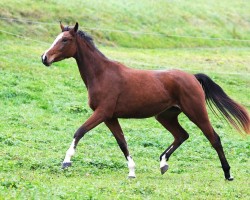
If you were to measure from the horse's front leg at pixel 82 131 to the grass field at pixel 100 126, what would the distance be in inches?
11.4

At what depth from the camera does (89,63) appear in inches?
487

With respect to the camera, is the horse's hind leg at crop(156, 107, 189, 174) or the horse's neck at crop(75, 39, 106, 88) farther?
the horse's hind leg at crop(156, 107, 189, 174)

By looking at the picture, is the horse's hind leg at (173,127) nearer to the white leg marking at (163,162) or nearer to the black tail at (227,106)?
the white leg marking at (163,162)

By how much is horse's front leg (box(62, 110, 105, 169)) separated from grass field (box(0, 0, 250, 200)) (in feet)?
0.95

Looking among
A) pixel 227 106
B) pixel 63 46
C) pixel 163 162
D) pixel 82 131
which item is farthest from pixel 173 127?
pixel 63 46

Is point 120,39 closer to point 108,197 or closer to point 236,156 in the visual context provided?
point 236,156

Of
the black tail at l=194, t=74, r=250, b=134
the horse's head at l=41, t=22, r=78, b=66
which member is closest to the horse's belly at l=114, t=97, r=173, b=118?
the black tail at l=194, t=74, r=250, b=134

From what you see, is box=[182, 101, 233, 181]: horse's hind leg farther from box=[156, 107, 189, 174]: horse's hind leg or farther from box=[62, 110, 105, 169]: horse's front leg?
box=[62, 110, 105, 169]: horse's front leg

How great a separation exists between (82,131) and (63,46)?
1626mm

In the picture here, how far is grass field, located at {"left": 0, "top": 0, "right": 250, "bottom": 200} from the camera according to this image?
10.6 m

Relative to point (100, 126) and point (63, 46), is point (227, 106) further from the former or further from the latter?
point (100, 126)

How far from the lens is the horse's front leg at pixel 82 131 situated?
1149 centimetres

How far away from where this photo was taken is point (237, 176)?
13.0 meters

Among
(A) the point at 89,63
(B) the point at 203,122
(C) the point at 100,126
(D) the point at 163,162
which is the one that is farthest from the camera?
(C) the point at 100,126
